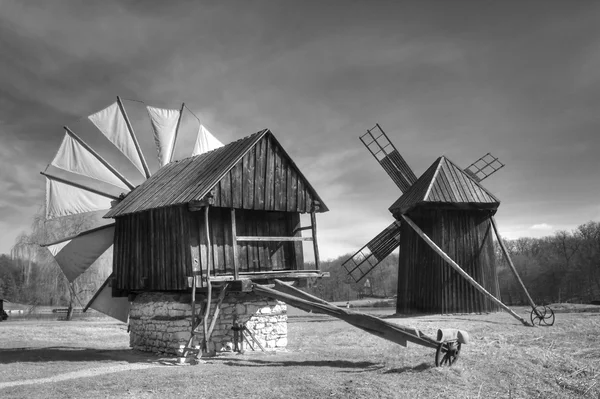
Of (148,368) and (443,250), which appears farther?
(443,250)

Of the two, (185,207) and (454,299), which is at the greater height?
(185,207)

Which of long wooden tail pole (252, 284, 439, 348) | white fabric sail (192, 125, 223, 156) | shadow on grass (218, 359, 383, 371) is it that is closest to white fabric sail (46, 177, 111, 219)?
white fabric sail (192, 125, 223, 156)

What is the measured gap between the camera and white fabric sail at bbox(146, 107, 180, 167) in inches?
746

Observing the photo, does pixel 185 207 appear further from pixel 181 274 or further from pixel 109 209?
pixel 109 209

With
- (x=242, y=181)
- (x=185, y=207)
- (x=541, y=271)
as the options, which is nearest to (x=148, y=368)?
(x=185, y=207)

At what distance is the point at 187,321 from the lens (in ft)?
46.5

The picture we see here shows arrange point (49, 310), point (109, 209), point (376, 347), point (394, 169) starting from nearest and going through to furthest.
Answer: point (376, 347) → point (109, 209) → point (394, 169) → point (49, 310)

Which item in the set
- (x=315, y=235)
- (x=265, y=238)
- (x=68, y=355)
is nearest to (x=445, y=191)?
(x=315, y=235)

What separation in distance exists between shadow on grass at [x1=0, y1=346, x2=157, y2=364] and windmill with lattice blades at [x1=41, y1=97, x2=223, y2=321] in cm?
200

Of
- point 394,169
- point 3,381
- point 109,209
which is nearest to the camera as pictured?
point 3,381

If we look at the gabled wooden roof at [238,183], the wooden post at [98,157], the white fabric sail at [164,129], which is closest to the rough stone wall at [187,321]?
the gabled wooden roof at [238,183]

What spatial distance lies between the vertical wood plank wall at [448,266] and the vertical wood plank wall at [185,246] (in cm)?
810

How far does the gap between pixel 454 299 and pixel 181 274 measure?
1257 cm

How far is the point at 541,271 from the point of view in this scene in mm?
48688
